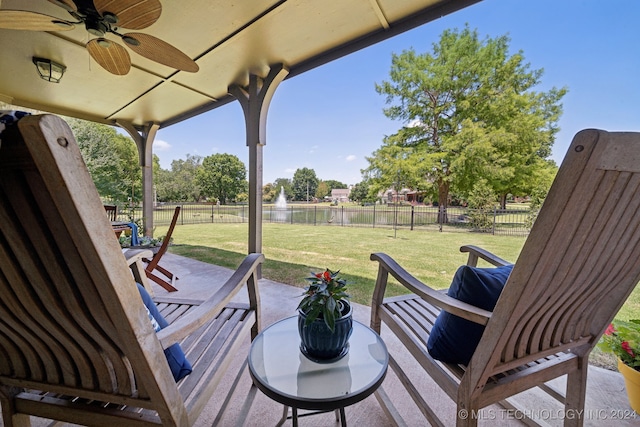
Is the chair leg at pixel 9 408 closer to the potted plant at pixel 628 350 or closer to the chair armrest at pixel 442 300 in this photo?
the chair armrest at pixel 442 300

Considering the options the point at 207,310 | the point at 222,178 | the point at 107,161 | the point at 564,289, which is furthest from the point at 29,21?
the point at 222,178

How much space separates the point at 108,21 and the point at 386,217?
9.42 metres

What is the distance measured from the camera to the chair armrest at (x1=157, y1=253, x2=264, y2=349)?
80 centimetres

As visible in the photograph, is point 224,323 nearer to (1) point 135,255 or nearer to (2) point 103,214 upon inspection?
(1) point 135,255

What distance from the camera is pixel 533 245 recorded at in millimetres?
699

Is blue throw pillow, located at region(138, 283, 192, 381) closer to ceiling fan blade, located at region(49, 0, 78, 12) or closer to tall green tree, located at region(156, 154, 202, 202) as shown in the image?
ceiling fan blade, located at region(49, 0, 78, 12)

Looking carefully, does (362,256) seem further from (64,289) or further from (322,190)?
(322,190)

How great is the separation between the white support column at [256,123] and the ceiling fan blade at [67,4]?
1444 millimetres

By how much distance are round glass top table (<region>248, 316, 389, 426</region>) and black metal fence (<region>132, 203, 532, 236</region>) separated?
287 inches

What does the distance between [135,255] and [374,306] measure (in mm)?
1428

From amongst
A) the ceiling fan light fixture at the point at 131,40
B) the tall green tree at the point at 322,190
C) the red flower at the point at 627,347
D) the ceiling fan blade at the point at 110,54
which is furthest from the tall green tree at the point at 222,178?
the red flower at the point at 627,347

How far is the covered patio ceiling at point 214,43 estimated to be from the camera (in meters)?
1.86

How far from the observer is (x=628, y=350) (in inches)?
51.9

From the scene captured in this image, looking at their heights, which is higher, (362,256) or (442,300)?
(442,300)
